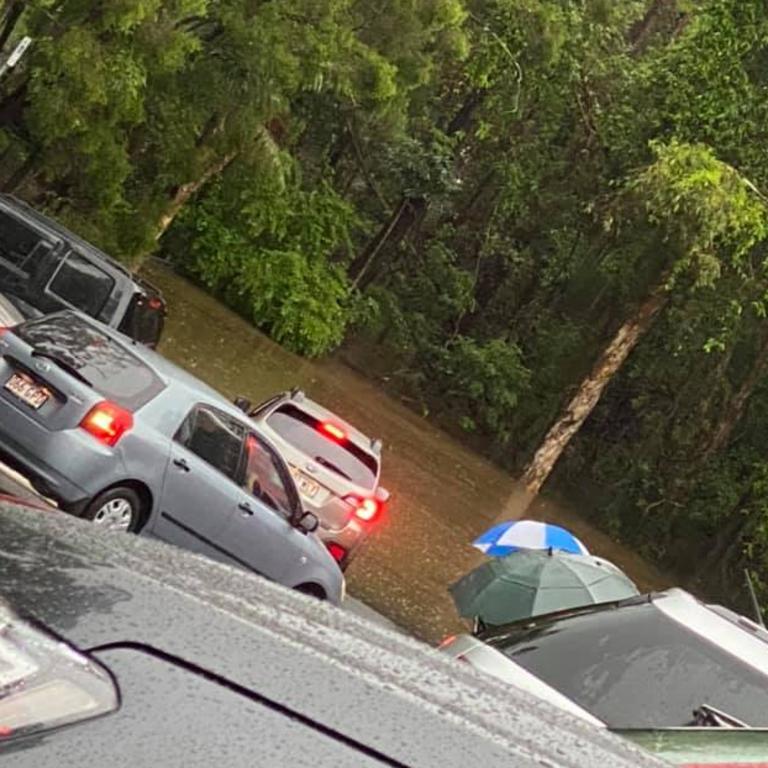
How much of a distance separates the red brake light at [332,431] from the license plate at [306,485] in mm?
657

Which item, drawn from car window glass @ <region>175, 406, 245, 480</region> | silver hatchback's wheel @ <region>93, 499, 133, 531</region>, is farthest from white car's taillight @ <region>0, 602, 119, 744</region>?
car window glass @ <region>175, 406, 245, 480</region>

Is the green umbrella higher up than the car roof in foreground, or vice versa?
the car roof in foreground

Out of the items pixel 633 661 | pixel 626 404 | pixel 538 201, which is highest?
pixel 538 201

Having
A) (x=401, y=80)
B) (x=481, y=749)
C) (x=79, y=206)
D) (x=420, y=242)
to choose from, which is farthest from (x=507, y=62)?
(x=481, y=749)

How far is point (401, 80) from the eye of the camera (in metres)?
21.6

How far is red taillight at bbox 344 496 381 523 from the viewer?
12766 millimetres

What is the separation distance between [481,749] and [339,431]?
11.3 metres

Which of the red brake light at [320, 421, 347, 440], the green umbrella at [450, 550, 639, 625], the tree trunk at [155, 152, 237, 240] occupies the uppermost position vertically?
the tree trunk at [155, 152, 237, 240]

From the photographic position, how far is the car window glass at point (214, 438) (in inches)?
381

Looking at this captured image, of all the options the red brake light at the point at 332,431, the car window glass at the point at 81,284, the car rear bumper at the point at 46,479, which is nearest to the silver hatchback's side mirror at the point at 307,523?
the car rear bumper at the point at 46,479

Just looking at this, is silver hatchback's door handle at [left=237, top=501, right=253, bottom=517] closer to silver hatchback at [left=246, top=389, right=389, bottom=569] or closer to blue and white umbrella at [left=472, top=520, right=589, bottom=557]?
blue and white umbrella at [left=472, top=520, right=589, bottom=557]

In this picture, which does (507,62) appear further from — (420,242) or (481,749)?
(481,749)

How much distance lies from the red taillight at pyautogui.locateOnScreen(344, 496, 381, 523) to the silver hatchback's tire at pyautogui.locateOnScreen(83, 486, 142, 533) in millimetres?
3581

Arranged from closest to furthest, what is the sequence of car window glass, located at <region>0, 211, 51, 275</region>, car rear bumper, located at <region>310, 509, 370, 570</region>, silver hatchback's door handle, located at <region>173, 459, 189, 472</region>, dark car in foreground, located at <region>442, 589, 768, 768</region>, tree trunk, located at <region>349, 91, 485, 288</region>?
1. dark car in foreground, located at <region>442, 589, 768, 768</region>
2. silver hatchback's door handle, located at <region>173, 459, 189, 472</region>
3. car rear bumper, located at <region>310, 509, 370, 570</region>
4. car window glass, located at <region>0, 211, 51, 275</region>
5. tree trunk, located at <region>349, 91, 485, 288</region>
